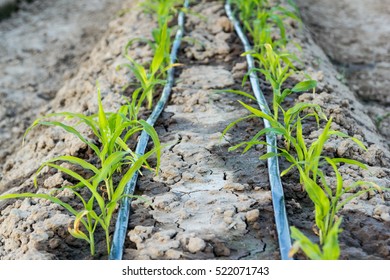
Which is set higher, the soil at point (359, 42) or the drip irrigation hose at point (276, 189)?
the drip irrigation hose at point (276, 189)

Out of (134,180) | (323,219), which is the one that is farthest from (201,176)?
(323,219)

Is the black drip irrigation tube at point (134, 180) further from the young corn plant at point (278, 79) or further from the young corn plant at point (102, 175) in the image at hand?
the young corn plant at point (278, 79)

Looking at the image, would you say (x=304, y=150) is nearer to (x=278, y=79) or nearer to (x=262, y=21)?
(x=278, y=79)

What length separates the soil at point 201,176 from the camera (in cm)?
245

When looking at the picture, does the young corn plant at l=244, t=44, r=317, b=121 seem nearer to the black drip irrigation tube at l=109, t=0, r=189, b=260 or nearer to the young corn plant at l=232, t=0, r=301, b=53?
the young corn plant at l=232, t=0, r=301, b=53

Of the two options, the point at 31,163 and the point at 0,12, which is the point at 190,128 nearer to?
the point at 31,163

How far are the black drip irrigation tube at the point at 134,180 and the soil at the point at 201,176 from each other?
0.12 feet

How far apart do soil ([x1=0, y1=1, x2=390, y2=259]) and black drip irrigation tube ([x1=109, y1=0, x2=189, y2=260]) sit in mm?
36

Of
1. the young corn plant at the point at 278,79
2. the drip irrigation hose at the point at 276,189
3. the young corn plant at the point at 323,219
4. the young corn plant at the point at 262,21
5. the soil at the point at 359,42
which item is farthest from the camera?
the soil at the point at 359,42

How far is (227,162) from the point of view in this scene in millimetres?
2930

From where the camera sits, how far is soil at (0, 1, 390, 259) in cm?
245

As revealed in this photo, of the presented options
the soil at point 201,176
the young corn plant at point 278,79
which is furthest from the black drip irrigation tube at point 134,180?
the young corn plant at point 278,79

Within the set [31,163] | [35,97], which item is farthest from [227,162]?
[35,97]

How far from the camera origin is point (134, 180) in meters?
2.76
